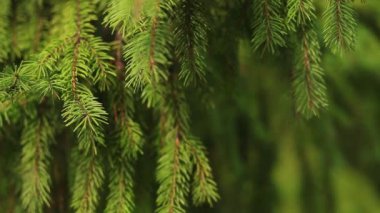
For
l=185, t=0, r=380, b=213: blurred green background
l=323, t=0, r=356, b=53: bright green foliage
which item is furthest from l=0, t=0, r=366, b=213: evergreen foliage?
l=185, t=0, r=380, b=213: blurred green background

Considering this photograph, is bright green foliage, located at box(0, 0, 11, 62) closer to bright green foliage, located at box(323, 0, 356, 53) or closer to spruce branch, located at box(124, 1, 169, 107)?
spruce branch, located at box(124, 1, 169, 107)

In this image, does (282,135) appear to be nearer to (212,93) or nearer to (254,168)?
(254,168)

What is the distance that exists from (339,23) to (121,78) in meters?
0.49

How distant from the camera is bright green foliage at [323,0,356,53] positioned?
1065 mm

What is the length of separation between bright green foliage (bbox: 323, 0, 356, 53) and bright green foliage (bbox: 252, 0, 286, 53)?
9 centimetres

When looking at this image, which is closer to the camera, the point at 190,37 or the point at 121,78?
the point at 190,37

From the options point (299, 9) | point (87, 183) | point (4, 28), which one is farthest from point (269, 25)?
point (4, 28)

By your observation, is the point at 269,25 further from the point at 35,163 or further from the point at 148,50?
the point at 35,163

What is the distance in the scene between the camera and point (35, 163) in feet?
4.10

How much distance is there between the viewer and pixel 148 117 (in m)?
1.44

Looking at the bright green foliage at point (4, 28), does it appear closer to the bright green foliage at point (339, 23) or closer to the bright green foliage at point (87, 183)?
the bright green foliage at point (87, 183)

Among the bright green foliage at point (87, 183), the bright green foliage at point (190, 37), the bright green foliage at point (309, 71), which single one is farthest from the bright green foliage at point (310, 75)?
the bright green foliage at point (87, 183)

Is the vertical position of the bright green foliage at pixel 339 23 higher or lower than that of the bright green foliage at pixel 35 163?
higher

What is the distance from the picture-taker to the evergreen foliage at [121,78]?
1.05 metres
